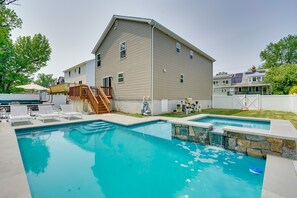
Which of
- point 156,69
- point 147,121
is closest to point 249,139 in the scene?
point 147,121

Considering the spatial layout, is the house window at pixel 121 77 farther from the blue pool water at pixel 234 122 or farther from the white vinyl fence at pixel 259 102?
the white vinyl fence at pixel 259 102

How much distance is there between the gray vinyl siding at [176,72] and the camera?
496 inches

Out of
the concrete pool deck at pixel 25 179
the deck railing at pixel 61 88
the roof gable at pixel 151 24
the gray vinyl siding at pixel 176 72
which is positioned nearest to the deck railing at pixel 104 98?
the gray vinyl siding at pixel 176 72

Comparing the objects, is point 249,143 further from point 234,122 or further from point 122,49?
point 122,49

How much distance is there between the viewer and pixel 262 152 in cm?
460

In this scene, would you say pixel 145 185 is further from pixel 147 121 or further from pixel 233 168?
pixel 147 121

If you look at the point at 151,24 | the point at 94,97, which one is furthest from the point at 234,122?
the point at 94,97

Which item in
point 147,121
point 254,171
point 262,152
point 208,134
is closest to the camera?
point 254,171

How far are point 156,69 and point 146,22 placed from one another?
389cm

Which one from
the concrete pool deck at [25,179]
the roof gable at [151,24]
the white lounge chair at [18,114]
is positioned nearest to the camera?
the concrete pool deck at [25,179]

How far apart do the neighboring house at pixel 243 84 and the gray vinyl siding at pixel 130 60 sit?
27.5 meters

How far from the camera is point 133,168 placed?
4.12 metres

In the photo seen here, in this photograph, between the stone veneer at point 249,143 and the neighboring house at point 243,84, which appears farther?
the neighboring house at point 243,84

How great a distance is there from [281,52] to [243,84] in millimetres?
16122
